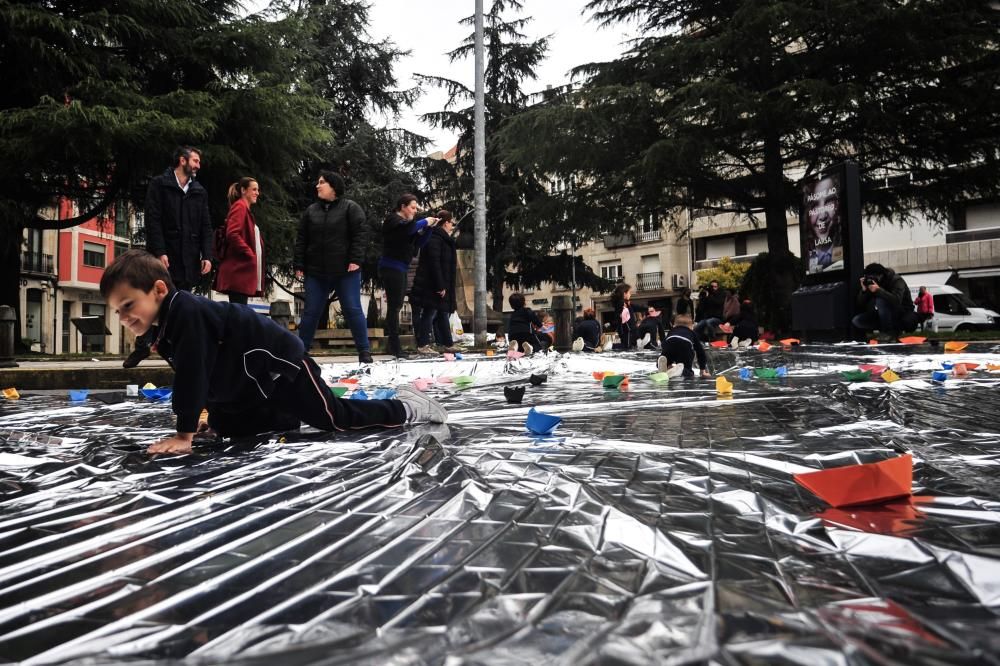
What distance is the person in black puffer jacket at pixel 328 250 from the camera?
19.1 ft

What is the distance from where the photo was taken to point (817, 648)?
2.65ft

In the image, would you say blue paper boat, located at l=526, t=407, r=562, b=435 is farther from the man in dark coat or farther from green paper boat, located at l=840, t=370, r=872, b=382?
the man in dark coat

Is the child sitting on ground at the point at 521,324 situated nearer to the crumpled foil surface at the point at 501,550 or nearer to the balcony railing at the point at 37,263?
the crumpled foil surface at the point at 501,550

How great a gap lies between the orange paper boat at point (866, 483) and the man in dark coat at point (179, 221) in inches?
177

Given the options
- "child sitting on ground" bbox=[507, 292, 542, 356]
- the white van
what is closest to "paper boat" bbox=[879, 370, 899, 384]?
"child sitting on ground" bbox=[507, 292, 542, 356]

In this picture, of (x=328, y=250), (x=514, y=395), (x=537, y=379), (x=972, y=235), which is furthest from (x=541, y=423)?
(x=972, y=235)

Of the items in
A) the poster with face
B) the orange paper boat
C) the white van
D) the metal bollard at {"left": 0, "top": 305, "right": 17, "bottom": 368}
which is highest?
the poster with face

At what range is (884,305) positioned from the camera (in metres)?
9.93

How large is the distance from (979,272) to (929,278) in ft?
5.72

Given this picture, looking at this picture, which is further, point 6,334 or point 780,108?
point 780,108

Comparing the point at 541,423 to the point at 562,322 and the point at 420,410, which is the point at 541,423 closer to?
the point at 420,410

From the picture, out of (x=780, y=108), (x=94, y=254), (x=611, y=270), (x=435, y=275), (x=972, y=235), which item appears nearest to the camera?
(x=435, y=275)

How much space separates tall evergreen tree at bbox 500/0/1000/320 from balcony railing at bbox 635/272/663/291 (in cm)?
2193

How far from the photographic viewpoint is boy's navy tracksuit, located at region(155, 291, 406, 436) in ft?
7.47
